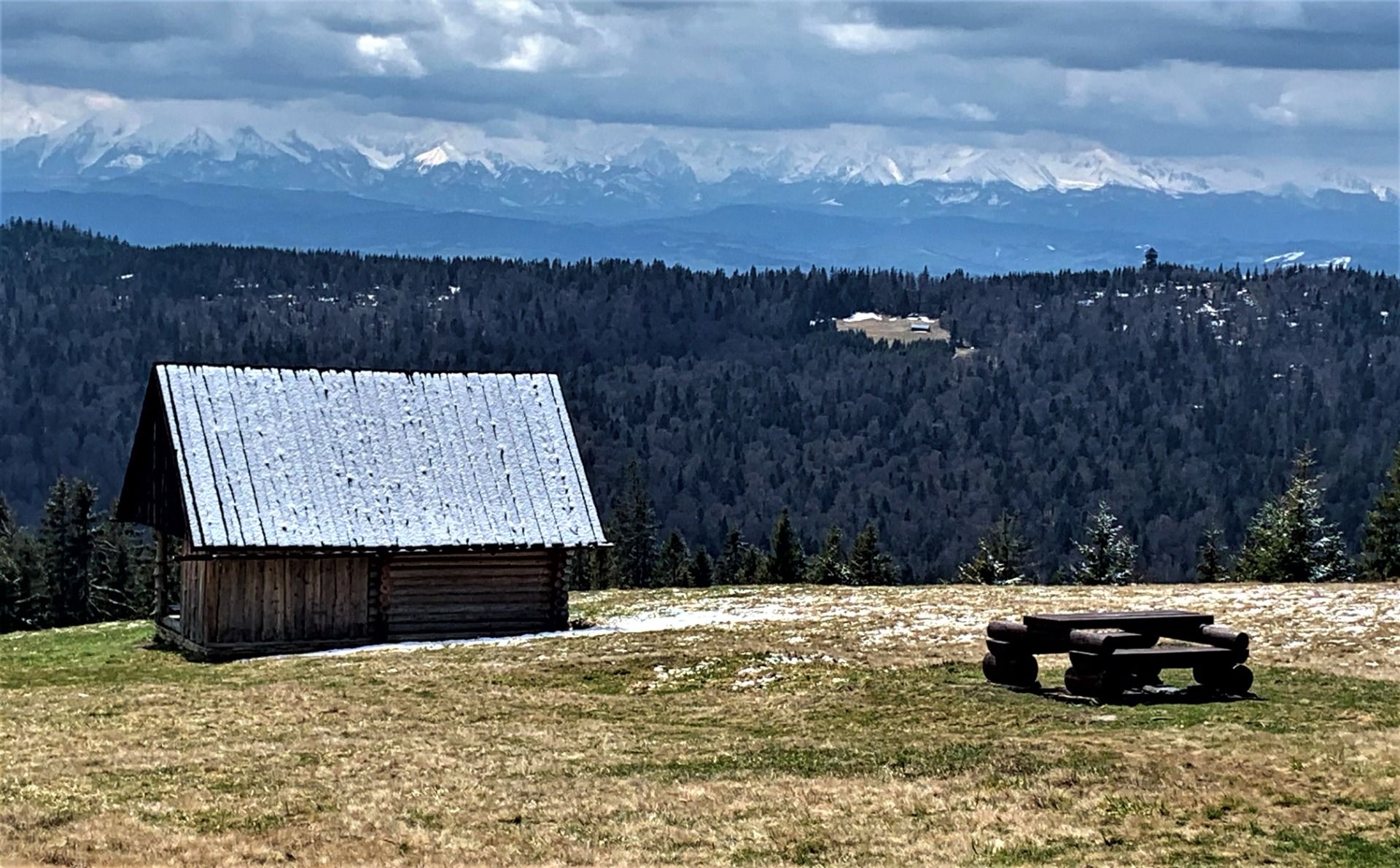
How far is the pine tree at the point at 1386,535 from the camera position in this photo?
237ft

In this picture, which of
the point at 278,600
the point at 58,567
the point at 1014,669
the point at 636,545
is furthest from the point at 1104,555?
the point at 636,545

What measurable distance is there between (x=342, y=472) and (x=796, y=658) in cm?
1466

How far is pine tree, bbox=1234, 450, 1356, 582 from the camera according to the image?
2889 inches

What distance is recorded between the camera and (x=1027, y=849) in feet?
60.5

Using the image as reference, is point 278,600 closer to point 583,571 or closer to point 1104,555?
point 1104,555

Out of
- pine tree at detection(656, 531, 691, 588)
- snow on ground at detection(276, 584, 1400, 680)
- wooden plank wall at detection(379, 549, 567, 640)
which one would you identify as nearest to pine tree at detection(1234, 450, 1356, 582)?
snow on ground at detection(276, 584, 1400, 680)

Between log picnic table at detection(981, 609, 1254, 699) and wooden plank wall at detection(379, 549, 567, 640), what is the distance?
1729cm

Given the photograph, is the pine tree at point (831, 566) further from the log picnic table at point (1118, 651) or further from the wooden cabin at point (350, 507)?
the log picnic table at point (1118, 651)

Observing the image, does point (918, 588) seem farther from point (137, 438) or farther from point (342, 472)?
point (137, 438)

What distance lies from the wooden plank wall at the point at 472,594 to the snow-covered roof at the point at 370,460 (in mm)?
853

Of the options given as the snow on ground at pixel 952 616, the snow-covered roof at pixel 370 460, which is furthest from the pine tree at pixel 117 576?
the snow-covered roof at pixel 370 460

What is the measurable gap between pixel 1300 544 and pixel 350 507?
4487 cm

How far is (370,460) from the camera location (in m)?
44.6

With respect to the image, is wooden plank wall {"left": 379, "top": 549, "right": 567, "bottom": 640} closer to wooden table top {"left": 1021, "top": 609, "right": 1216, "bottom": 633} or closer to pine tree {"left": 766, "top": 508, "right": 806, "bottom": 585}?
wooden table top {"left": 1021, "top": 609, "right": 1216, "bottom": 633}
